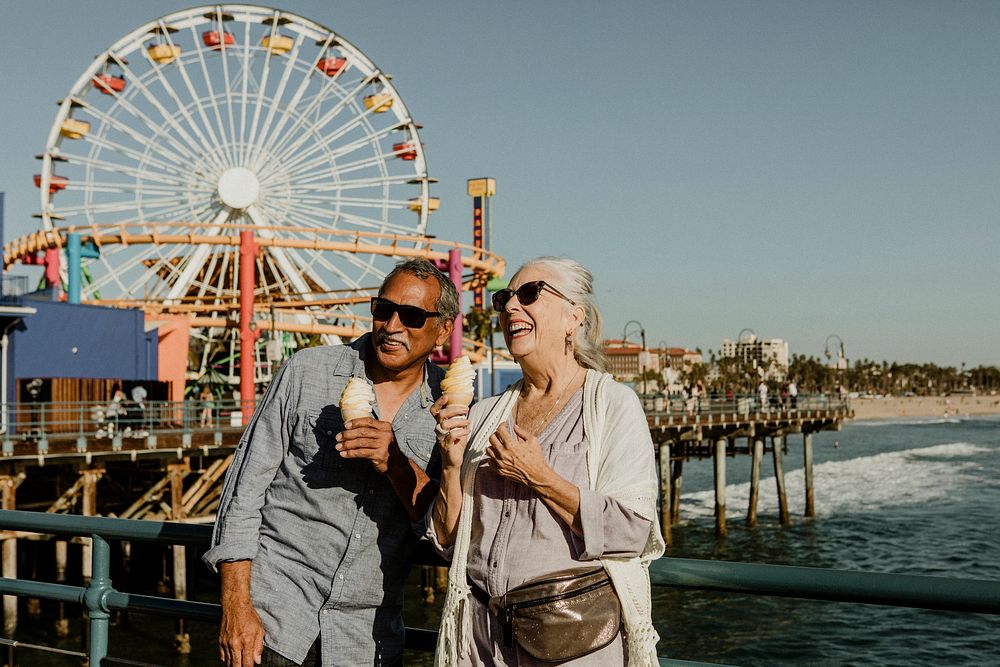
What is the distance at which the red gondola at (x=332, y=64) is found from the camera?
118 ft

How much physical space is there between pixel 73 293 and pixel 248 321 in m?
→ 4.85

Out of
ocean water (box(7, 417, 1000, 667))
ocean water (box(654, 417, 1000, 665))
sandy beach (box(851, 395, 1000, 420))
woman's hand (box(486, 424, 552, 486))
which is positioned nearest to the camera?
woman's hand (box(486, 424, 552, 486))

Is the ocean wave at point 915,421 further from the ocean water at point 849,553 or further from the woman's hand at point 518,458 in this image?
the woman's hand at point 518,458

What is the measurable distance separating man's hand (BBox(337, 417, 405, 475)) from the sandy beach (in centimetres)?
14103

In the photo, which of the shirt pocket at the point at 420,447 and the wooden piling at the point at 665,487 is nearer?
the shirt pocket at the point at 420,447

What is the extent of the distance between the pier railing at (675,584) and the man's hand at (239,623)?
1.01 ft

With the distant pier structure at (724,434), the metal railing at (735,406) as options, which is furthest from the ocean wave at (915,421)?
the distant pier structure at (724,434)

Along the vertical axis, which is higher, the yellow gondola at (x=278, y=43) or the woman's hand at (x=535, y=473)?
the yellow gondola at (x=278, y=43)

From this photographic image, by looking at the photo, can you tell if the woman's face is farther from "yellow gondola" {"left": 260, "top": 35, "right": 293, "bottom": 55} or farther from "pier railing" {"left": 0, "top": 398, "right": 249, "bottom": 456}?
"yellow gondola" {"left": 260, "top": 35, "right": 293, "bottom": 55}

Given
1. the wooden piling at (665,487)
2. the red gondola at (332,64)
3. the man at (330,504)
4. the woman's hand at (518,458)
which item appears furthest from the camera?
the red gondola at (332,64)

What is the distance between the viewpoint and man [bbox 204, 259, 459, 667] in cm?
265

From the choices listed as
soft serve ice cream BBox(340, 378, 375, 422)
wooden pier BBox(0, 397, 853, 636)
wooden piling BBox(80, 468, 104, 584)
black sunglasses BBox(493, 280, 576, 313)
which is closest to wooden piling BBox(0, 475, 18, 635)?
wooden pier BBox(0, 397, 853, 636)

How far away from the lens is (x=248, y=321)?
27.5 metres

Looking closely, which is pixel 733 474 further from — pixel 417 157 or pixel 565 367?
pixel 565 367
